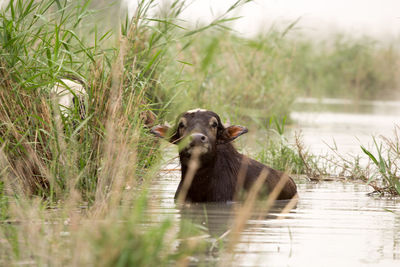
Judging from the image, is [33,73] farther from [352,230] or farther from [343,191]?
[343,191]

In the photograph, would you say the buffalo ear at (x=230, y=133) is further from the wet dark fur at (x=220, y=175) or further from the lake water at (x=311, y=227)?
the lake water at (x=311, y=227)

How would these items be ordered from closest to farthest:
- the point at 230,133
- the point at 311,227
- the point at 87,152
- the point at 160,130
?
the point at 311,227, the point at 87,152, the point at 160,130, the point at 230,133

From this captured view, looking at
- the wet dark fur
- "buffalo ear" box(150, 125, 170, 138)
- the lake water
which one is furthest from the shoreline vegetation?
the wet dark fur

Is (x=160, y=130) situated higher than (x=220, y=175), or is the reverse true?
(x=160, y=130)

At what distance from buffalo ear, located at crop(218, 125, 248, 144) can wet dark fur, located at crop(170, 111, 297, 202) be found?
0.08 ft

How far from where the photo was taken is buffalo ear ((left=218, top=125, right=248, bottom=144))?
24.5 feet

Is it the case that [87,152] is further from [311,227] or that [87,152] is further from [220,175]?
[311,227]

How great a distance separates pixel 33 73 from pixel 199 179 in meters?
2.02

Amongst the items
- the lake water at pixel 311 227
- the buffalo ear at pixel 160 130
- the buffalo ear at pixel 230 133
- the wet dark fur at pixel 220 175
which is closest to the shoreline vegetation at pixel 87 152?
the buffalo ear at pixel 160 130

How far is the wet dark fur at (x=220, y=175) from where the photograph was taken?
295 inches

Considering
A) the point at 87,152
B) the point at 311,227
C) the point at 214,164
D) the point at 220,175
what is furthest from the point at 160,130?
the point at 311,227

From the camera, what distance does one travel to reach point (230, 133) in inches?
298

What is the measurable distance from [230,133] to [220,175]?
17.7 inches

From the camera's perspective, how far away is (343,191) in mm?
8484
